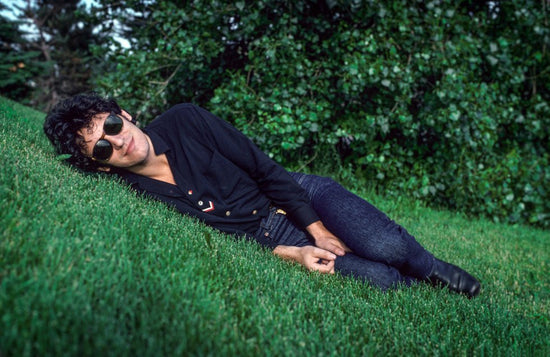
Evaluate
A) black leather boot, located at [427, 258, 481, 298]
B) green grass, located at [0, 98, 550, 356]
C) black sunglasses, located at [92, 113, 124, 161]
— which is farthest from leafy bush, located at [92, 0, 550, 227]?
green grass, located at [0, 98, 550, 356]

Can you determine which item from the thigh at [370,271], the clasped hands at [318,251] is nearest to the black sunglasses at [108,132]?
the clasped hands at [318,251]

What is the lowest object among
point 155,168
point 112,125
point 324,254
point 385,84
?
point 324,254

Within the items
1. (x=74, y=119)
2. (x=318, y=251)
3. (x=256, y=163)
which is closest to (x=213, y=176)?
(x=256, y=163)

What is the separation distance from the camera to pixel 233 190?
3.00 metres

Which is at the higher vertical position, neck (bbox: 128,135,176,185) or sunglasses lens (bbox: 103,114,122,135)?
sunglasses lens (bbox: 103,114,122,135)

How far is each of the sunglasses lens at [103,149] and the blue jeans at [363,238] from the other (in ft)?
4.55

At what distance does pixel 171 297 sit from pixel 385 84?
4.65 meters

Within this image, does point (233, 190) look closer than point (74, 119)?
No

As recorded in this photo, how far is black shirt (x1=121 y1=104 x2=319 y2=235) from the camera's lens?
9.59 ft

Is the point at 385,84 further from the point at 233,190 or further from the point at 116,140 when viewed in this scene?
the point at 116,140

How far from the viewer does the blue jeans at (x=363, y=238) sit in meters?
2.77

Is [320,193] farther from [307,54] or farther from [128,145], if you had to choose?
[307,54]

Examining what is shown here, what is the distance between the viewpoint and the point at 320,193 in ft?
10.6

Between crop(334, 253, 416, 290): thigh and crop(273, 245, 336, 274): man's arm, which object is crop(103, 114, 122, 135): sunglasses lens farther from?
crop(334, 253, 416, 290): thigh
